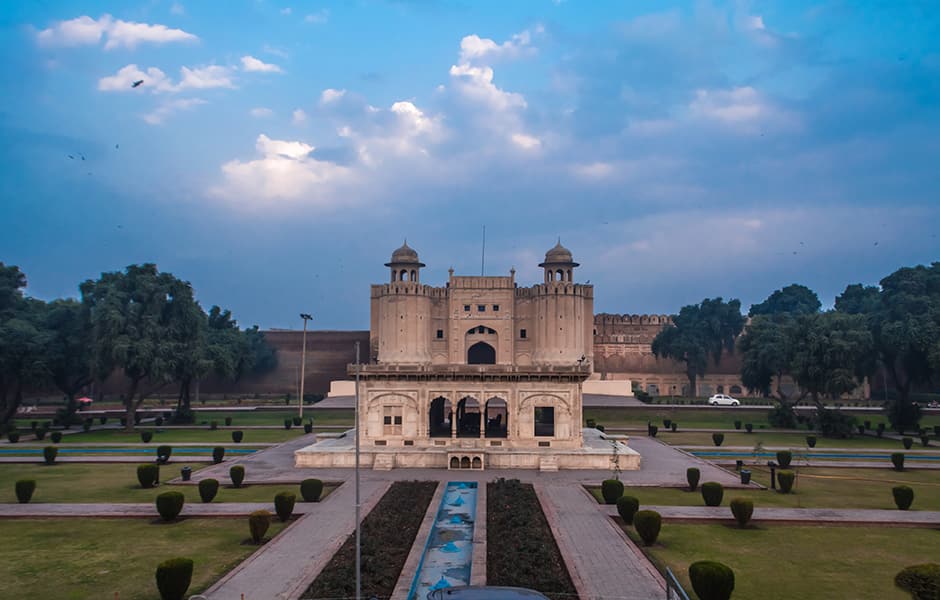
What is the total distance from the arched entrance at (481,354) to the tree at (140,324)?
24.1 m

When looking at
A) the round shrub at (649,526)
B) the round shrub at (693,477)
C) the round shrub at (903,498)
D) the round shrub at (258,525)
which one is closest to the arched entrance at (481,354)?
the round shrub at (693,477)

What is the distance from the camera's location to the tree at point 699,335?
62719mm

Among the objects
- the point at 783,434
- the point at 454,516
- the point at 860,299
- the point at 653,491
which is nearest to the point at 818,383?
the point at 783,434

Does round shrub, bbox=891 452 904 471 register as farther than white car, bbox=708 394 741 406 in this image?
No

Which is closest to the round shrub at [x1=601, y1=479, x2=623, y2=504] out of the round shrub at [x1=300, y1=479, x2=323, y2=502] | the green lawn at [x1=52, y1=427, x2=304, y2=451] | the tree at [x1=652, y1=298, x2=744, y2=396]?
the round shrub at [x1=300, y1=479, x2=323, y2=502]

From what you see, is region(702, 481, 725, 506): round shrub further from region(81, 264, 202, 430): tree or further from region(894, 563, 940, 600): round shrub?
region(81, 264, 202, 430): tree

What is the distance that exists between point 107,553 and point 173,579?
4458 millimetres

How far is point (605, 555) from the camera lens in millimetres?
15250

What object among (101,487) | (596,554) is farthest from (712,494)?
(101,487)

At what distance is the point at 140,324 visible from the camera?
4209 cm

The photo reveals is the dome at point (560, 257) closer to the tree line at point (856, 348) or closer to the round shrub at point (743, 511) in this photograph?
the tree line at point (856, 348)

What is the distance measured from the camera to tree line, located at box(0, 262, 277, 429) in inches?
1590

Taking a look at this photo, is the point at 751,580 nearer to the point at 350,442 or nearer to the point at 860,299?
the point at 350,442

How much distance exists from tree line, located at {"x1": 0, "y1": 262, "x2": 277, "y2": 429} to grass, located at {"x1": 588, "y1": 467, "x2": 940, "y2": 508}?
2952 cm
